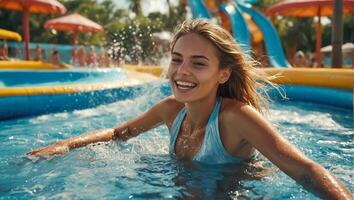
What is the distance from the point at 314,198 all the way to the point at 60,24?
14.9 meters

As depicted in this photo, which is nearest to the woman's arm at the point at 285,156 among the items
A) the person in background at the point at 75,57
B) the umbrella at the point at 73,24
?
the umbrella at the point at 73,24

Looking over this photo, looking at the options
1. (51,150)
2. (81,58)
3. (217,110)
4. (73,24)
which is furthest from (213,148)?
(81,58)

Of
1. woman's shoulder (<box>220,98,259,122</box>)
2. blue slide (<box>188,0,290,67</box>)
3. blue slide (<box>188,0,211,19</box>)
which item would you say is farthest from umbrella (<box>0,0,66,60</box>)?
woman's shoulder (<box>220,98,259,122</box>)

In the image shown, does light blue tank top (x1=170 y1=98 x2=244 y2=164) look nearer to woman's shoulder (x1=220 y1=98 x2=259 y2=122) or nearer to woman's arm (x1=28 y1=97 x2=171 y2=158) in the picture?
woman's shoulder (x1=220 y1=98 x2=259 y2=122)

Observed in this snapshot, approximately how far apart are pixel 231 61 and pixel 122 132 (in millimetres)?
1012

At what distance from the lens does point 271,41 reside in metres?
11.5

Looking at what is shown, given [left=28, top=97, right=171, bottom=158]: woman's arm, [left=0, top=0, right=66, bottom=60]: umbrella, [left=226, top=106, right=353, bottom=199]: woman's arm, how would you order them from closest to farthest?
[left=226, top=106, right=353, bottom=199]: woman's arm, [left=28, top=97, right=171, bottom=158]: woman's arm, [left=0, top=0, right=66, bottom=60]: umbrella

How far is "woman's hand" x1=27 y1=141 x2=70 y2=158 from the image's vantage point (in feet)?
8.41

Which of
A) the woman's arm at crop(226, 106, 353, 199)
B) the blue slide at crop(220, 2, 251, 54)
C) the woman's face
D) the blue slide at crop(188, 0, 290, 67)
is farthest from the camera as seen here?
the blue slide at crop(220, 2, 251, 54)

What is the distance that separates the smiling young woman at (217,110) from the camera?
78.3 inches

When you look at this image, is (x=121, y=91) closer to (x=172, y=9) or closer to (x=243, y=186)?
(x=243, y=186)

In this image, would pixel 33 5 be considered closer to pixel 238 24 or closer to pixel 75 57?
pixel 75 57

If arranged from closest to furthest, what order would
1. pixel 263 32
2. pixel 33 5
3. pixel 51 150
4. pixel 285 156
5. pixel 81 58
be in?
1. pixel 285 156
2. pixel 51 150
3. pixel 263 32
4. pixel 33 5
5. pixel 81 58

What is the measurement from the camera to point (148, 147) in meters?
3.39
